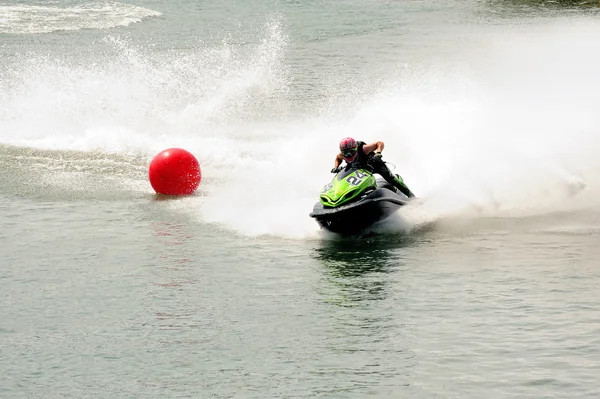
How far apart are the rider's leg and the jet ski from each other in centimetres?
28

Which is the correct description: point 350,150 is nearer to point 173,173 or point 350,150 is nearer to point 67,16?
point 173,173

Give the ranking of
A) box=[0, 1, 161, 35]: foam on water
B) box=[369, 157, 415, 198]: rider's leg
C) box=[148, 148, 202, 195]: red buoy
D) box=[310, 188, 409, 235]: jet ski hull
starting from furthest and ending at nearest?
1. box=[0, 1, 161, 35]: foam on water
2. box=[148, 148, 202, 195]: red buoy
3. box=[369, 157, 415, 198]: rider's leg
4. box=[310, 188, 409, 235]: jet ski hull

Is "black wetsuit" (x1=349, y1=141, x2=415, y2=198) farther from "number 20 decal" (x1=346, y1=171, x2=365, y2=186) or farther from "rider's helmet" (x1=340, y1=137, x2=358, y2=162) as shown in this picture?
"number 20 decal" (x1=346, y1=171, x2=365, y2=186)

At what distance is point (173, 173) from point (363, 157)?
388 centimetres

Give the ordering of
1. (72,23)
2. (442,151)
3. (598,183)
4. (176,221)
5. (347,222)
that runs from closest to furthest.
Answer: (347,222) < (176,221) < (598,183) < (442,151) < (72,23)

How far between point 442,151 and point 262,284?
709cm

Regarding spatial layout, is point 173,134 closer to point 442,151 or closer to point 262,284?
point 442,151

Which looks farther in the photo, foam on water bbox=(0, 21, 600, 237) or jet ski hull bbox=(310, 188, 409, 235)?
foam on water bbox=(0, 21, 600, 237)

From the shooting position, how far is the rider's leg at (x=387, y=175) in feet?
50.6

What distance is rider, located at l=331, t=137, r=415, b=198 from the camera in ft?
50.3

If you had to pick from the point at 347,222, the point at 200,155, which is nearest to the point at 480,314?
the point at 347,222

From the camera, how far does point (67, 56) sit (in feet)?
112

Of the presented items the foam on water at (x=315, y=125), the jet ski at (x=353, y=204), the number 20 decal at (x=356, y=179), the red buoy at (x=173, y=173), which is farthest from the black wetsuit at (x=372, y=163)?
the red buoy at (x=173, y=173)

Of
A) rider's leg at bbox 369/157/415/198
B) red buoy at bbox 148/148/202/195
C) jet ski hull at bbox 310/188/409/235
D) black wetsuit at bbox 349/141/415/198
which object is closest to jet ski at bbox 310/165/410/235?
jet ski hull at bbox 310/188/409/235
